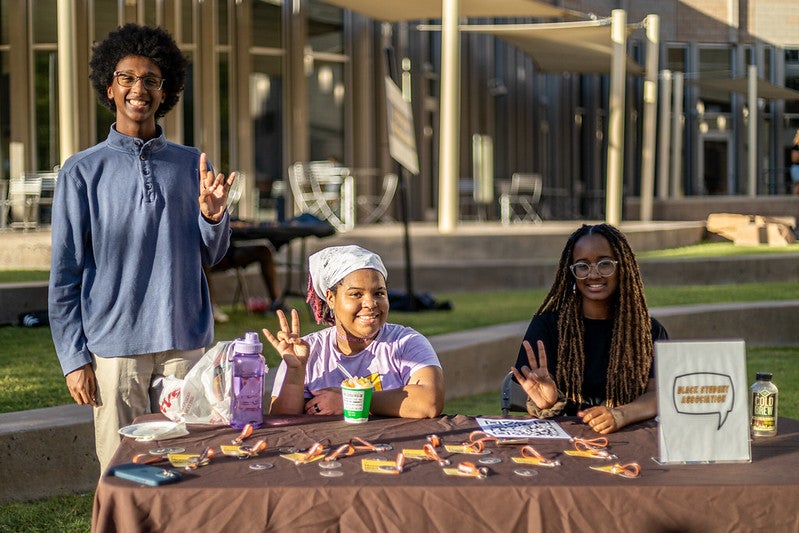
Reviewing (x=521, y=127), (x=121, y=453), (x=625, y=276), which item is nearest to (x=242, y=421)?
(x=121, y=453)

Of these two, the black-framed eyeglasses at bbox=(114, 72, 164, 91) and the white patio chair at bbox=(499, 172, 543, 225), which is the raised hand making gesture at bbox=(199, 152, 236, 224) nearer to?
the black-framed eyeglasses at bbox=(114, 72, 164, 91)

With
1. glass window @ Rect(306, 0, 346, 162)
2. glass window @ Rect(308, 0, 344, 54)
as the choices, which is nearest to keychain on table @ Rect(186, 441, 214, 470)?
glass window @ Rect(306, 0, 346, 162)

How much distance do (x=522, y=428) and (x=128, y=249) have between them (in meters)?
1.22

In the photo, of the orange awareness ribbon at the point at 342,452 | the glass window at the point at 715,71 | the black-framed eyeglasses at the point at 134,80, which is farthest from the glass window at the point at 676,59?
the orange awareness ribbon at the point at 342,452

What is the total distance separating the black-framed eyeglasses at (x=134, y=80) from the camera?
3303mm

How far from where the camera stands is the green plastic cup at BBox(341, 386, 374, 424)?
9.76 feet

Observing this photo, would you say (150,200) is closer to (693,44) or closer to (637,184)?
(693,44)

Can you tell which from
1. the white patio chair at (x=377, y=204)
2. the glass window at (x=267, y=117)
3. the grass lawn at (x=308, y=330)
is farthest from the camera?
the white patio chair at (x=377, y=204)

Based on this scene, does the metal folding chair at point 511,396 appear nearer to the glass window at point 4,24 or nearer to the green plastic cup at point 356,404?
the green plastic cup at point 356,404

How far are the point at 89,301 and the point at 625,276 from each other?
1.61 m

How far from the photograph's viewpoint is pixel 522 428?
2914 millimetres

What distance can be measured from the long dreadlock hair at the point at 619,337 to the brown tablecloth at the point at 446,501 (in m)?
0.99

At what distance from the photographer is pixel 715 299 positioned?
1087cm

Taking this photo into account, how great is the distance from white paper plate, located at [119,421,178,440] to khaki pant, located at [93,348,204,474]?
0.44 meters
